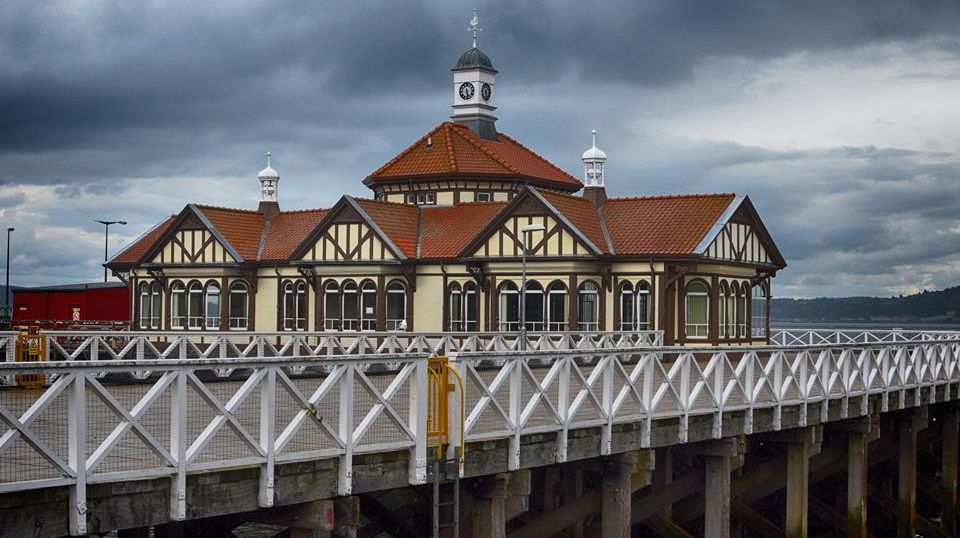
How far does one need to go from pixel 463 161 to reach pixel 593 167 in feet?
22.1

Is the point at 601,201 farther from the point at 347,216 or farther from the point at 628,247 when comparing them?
the point at 347,216

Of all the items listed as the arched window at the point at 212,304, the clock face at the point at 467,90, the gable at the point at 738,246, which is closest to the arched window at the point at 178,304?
the arched window at the point at 212,304

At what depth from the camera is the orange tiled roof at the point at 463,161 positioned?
47219mm

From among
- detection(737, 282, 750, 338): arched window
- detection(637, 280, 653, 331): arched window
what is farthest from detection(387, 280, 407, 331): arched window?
detection(737, 282, 750, 338): arched window

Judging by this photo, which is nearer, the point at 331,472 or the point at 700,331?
the point at 331,472

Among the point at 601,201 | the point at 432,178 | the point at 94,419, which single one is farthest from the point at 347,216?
the point at 94,419

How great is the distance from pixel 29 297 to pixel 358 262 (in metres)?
22.1

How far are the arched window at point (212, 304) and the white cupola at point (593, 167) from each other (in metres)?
13.7

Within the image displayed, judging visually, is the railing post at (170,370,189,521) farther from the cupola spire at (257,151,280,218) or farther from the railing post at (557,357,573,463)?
the cupola spire at (257,151,280,218)

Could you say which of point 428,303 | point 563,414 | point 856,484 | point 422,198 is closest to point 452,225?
point 428,303

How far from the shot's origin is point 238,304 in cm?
4641

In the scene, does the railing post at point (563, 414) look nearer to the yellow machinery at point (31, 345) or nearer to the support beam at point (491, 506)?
the support beam at point (491, 506)

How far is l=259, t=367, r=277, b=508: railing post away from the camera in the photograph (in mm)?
11641

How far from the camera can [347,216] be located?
42875 millimetres
